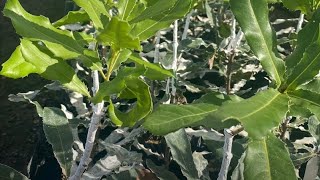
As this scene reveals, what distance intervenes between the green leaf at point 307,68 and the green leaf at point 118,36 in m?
0.32

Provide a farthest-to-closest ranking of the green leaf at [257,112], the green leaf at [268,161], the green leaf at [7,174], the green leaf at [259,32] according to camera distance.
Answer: the green leaf at [7,174], the green leaf at [259,32], the green leaf at [268,161], the green leaf at [257,112]

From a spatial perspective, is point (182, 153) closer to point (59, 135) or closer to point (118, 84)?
point (59, 135)

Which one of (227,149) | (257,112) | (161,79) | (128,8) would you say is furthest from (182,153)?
(257,112)

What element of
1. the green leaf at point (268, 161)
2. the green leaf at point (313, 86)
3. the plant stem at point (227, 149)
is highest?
the green leaf at point (313, 86)

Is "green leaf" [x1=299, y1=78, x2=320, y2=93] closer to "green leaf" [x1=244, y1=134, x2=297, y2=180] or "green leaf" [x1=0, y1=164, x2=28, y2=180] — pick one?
"green leaf" [x1=244, y1=134, x2=297, y2=180]

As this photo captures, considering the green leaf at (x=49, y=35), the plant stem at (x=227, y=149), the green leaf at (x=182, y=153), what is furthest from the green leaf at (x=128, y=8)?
the green leaf at (x=182, y=153)

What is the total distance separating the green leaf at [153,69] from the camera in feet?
3.71

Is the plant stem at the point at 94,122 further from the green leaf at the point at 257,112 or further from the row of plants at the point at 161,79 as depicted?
the green leaf at the point at 257,112

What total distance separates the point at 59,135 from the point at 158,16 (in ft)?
2.07

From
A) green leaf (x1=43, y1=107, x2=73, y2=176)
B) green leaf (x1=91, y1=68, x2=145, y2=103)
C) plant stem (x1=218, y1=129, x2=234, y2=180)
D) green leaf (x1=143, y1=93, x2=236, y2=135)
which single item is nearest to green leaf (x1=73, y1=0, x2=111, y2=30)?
green leaf (x1=91, y1=68, x2=145, y2=103)

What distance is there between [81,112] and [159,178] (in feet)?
1.92

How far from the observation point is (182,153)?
1.61 meters

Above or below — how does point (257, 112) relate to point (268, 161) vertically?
above

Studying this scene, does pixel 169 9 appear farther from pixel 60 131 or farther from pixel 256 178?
pixel 60 131
